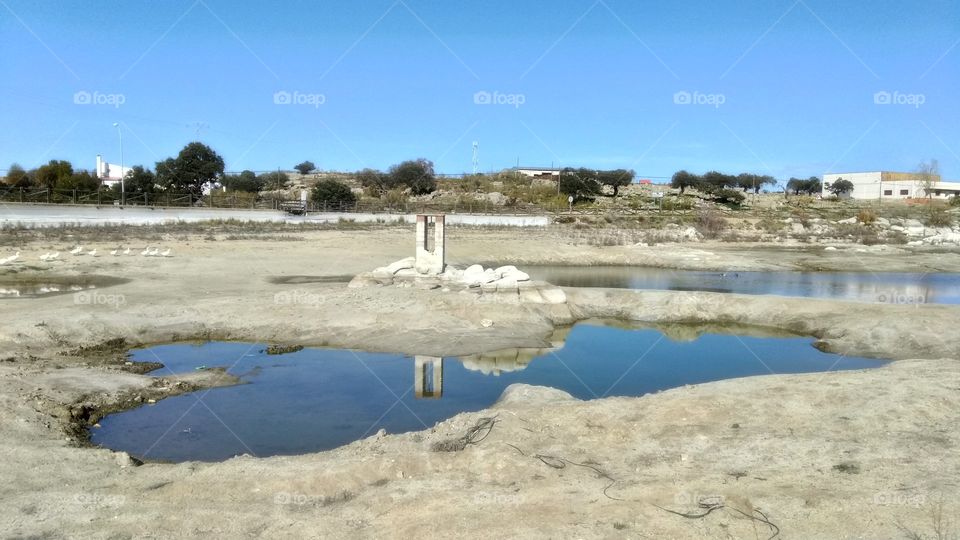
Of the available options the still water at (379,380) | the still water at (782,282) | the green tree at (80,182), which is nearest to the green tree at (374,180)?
the green tree at (80,182)

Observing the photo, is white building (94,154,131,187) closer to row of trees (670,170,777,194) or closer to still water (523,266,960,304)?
still water (523,266,960,304)

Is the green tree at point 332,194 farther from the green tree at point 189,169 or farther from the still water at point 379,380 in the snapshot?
the still water at point 379,380

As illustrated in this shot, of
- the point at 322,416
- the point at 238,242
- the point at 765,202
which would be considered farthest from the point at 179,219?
the point at 765,202

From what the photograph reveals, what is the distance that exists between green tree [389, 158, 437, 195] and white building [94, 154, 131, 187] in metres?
29.1

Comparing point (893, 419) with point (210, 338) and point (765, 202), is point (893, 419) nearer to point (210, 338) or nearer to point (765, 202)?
point (210, 338)

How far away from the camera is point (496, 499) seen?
6.05m

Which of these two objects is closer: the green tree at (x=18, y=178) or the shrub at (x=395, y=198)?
the green tree at (x=18, y=178)

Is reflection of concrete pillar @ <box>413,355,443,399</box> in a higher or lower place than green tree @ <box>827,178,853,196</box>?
lower

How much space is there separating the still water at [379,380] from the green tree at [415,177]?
216ft

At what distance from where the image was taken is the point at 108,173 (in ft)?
215

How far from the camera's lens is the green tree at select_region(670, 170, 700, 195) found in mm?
95106

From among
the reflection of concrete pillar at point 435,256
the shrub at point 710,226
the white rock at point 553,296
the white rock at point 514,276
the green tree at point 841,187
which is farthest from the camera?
the green tree at point 841,187

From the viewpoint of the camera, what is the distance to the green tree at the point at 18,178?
166 ft

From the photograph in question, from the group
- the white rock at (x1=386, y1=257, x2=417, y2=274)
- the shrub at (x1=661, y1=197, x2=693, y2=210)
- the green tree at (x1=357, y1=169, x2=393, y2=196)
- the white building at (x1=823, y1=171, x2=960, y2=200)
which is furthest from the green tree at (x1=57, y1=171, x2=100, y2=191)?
the white building at (x1=823, y1=171, x2=960, y2=200)
